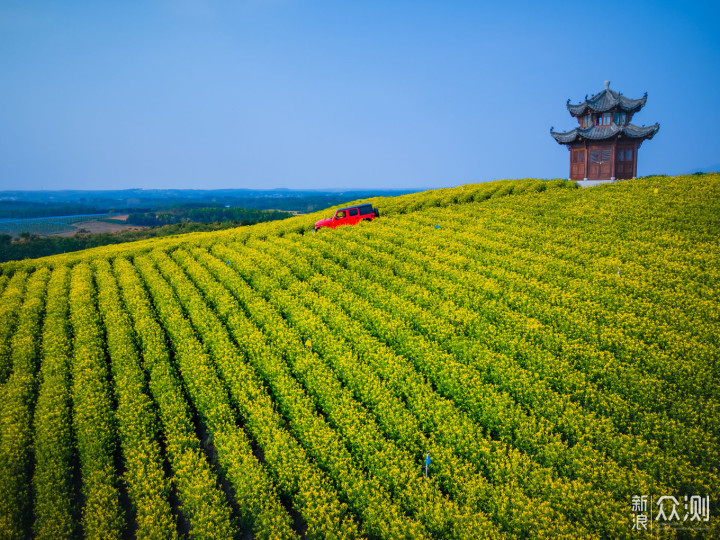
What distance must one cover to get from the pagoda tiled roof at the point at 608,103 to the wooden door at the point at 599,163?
3790 mm

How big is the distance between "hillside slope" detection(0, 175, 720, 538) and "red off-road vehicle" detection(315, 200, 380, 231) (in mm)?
6556

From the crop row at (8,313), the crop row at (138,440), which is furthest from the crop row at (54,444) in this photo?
the crop row at (138,440)

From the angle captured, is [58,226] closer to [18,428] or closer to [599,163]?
[18,428]

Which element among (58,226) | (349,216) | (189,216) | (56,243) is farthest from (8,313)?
(58,226)

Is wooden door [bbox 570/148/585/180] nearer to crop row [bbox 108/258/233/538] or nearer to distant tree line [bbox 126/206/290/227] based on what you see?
crop row [bbox 108/258/233/538]

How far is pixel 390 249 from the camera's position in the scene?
22.8 meters

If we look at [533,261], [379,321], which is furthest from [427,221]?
[379,321]

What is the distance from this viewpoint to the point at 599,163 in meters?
38.4

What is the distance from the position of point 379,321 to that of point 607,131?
118 ft

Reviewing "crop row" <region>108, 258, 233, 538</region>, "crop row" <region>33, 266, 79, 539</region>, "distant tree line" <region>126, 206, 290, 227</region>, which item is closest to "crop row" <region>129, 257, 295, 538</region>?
"crop row" <region>108, 258, 233, 538</region>

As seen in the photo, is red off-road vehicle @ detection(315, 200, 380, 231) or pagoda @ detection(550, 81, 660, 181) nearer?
red off-road vehicle @ detection(315, 200, 380, 231)

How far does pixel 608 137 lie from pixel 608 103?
353 cm

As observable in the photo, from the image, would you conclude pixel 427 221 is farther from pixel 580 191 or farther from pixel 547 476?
pixel 547 476

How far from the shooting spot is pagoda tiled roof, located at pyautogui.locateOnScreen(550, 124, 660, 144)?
35.8 m
